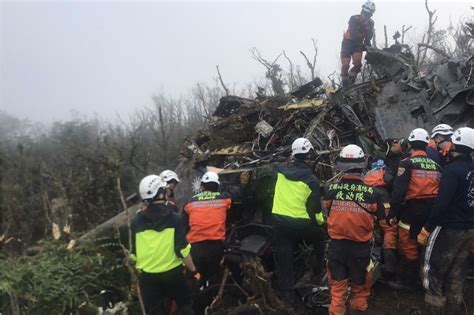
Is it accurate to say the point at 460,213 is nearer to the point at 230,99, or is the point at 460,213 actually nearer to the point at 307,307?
the point at 307,307

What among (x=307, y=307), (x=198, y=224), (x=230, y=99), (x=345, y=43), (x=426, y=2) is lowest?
(x=307, y=307)

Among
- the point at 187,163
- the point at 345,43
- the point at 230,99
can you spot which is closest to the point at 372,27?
the point at 345,43

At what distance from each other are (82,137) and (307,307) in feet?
76.6

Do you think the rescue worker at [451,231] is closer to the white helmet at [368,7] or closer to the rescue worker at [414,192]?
the rescue worker at [414,192]

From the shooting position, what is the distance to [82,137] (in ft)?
85.6

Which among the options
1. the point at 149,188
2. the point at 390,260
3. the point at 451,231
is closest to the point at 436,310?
the point at 451,231

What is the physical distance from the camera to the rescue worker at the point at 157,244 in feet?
14.5

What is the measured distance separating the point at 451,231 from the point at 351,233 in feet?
3.16

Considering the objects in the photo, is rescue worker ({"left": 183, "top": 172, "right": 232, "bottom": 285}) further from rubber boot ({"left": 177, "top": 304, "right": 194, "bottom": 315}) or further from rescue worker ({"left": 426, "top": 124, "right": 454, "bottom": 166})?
rescue worker ({"left": 426, "top": 124, "right": 454, "bottom": 166})

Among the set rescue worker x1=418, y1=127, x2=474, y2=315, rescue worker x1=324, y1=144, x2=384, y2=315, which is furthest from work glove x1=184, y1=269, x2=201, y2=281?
rescue worker x1=418, y1=127, x2=474, y2=315

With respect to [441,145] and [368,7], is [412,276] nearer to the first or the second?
[441,145]

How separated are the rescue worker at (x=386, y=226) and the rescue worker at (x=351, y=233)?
2.43ft

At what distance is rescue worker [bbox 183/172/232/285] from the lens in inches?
217

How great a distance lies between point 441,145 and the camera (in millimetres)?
5461
